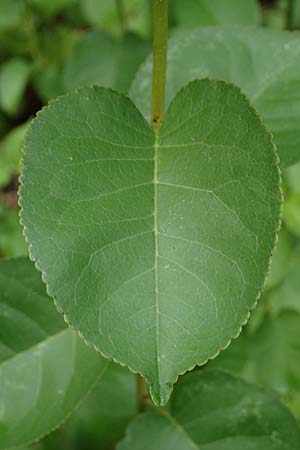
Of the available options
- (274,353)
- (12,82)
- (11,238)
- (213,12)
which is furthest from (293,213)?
(12,82)

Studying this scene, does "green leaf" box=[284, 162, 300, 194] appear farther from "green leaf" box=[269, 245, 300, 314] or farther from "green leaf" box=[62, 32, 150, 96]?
"green leaf" box=[62, 32, 150, 96]

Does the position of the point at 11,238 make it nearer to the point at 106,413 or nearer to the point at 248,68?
the point at 106,413

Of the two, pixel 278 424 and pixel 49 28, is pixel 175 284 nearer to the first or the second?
pixel 278 424

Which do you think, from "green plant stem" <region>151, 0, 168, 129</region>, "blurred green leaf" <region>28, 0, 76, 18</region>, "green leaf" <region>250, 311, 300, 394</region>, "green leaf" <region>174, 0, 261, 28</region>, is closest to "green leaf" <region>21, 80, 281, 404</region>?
"green plant stem" <region>151, 0, 168, 129</region>

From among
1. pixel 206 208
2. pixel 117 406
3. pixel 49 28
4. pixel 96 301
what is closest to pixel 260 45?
pixel 206 208

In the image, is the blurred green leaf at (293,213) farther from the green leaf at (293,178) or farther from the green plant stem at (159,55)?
the green plant stem at (159,55)

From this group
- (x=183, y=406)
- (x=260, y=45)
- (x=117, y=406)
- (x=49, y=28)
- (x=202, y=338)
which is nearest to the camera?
(x=202, y=338)
